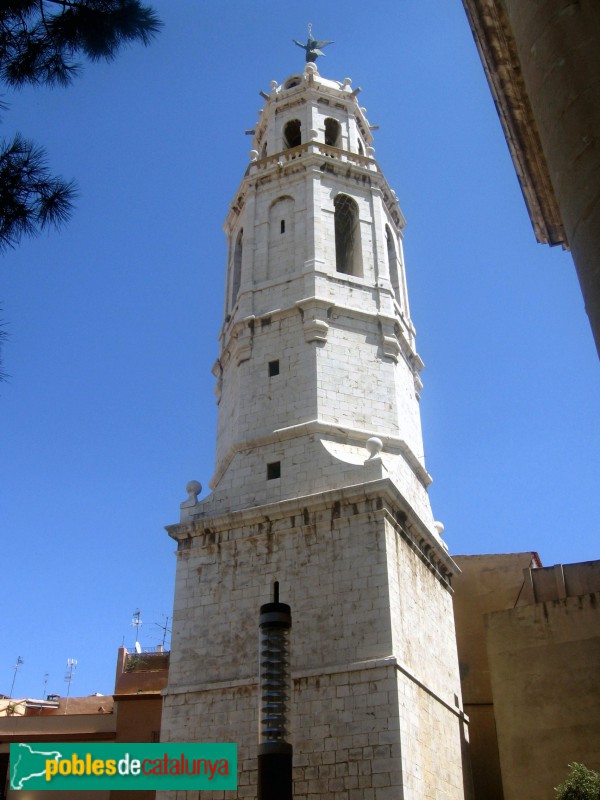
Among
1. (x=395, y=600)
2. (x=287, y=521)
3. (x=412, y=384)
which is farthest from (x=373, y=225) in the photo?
(x=395, y=600)

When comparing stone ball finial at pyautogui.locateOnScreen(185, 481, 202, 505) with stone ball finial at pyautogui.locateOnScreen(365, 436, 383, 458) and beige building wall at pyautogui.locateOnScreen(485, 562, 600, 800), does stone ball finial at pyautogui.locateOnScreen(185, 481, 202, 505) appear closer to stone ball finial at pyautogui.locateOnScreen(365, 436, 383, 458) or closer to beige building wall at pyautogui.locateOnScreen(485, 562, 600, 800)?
stone ball finial at pyautogui.locateOnScreen(365, 436, 383, 458)

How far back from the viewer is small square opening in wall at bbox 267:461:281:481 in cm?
1747

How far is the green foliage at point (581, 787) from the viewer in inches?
531

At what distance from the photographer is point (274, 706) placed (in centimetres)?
837

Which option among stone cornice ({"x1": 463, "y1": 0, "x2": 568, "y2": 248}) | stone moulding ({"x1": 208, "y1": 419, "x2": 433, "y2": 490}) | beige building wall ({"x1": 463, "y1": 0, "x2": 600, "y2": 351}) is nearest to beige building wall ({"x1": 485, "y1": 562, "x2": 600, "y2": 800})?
stone moulding ({"x1": 208, "y1": 419, "x2": 433, "y2": 490})

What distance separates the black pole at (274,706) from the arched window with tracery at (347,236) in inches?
512

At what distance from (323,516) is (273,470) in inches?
78.0

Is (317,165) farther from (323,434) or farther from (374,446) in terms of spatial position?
(374,446)

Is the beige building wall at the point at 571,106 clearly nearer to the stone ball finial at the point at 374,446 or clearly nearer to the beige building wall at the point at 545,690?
the stone ball finial at the point at 374,446

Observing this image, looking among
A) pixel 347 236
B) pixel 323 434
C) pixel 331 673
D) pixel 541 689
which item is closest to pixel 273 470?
pixel 323 434

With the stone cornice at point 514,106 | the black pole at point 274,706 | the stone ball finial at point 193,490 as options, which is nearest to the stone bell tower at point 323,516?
the stone ball finial at point 193,490

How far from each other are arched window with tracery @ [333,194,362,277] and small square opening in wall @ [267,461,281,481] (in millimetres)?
5732

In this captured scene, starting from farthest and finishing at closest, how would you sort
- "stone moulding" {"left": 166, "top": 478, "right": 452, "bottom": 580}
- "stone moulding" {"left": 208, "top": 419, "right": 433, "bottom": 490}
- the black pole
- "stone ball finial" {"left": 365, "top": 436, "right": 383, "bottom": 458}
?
"stone moulding" {"left": 208, "top": 419, "right": 433, "bottom": 490}, "stone ball finial" {"left": 365, "top": 436, "right": 383, "bottom": 458}, "stone moulding" {"left": 166, "top": 478, "right": 452, "bottom": 580}, the black pole

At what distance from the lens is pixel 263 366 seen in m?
19.0
